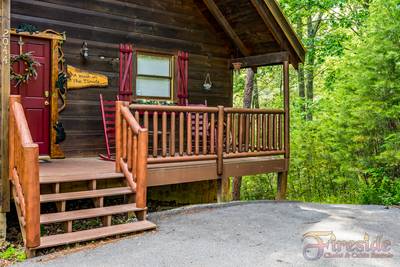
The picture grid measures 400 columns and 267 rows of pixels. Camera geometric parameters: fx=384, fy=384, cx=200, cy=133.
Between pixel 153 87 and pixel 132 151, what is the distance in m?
2.83

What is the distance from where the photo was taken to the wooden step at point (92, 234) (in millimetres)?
3625

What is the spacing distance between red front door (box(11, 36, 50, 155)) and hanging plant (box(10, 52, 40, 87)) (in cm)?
7

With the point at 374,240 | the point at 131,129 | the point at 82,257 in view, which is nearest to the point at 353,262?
the point at 374,240

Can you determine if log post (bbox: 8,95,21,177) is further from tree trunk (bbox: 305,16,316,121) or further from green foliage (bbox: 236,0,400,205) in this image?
tree trunk (bbox: 305,16,316,121)

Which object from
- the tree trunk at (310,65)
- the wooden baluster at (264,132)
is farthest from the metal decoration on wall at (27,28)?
the tree trunk at (310,65)

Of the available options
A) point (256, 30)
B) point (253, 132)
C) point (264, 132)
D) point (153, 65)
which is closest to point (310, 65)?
point (256, 30)

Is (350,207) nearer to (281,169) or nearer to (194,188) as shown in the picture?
(281,169)

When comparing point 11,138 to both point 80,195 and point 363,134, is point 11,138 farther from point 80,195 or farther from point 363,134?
point 363,134

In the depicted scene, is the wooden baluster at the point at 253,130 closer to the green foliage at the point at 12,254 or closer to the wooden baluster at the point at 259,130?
the wooden baluster at the point at 259,130

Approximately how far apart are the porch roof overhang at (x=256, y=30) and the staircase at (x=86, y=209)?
13.1 feet

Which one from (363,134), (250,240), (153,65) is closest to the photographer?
(250,240)

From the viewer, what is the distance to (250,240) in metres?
4.01

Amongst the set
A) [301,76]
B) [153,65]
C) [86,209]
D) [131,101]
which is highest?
[301,76]

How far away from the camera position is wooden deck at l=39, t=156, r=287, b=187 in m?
4.66
